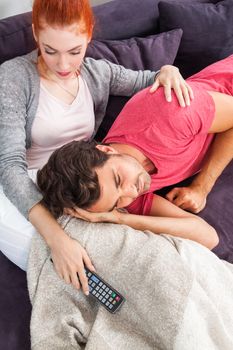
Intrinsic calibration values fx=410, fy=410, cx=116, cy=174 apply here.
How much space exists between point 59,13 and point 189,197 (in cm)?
70

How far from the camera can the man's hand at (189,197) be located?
1369mm

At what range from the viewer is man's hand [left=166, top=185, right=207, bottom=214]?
137cm

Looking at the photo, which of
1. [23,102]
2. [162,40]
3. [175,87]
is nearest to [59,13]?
[23,102]

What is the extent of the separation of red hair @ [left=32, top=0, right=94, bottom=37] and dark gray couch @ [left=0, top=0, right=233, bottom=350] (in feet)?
0.98

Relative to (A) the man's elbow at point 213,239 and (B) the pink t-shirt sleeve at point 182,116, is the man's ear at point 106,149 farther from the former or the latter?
(A) the man's elbow at point 213,239

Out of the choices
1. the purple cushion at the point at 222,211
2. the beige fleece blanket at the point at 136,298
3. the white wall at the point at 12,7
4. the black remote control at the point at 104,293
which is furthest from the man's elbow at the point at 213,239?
the white wall at the point at 12,7

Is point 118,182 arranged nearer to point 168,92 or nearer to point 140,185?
point 140,185

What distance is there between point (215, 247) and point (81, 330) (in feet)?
1.69

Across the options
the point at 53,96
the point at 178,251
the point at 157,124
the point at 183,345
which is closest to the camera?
the point at 183,345

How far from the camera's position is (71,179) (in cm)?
110

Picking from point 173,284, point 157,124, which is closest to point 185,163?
point 157,124

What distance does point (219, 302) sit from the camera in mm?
1054

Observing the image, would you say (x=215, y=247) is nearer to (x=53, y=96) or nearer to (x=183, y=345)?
(x=183, y=345)

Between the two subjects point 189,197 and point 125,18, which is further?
point 125,18
